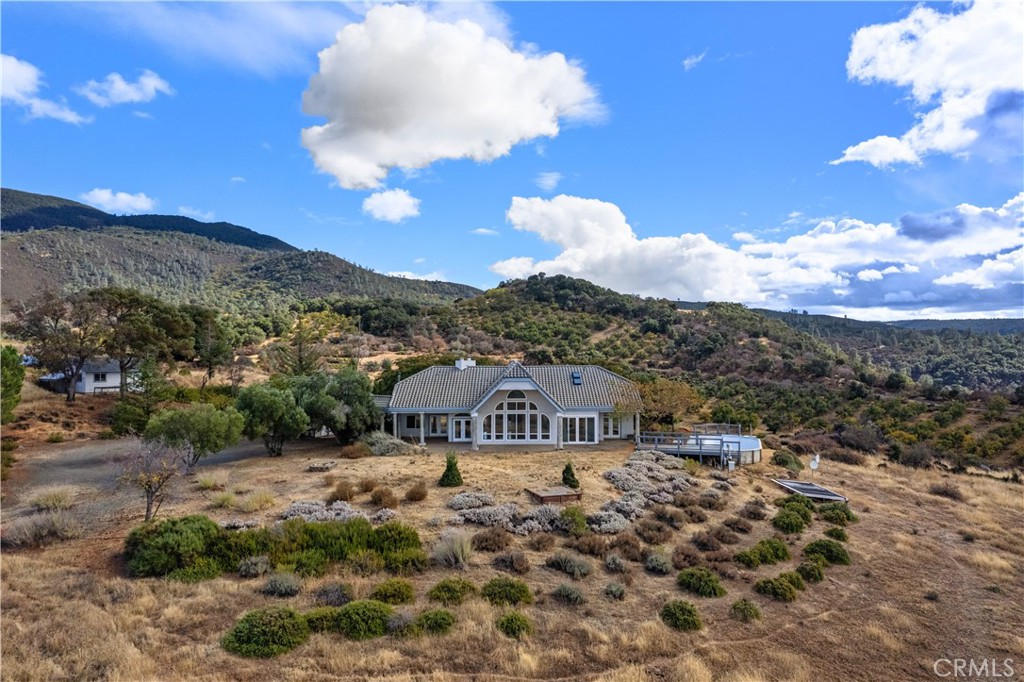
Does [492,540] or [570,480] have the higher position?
[570,480]

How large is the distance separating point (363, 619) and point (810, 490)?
2180 cm

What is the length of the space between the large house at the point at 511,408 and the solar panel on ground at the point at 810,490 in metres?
8.73

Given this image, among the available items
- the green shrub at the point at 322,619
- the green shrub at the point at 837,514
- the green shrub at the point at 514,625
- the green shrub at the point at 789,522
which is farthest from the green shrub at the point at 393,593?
the green shrub at the point at 837,514

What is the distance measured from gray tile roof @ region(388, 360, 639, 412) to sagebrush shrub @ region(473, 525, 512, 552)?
545 inches

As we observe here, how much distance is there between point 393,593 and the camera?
1434cm

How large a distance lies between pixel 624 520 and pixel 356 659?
37.4 feet

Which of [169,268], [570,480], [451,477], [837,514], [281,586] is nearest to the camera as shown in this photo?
[281,586]

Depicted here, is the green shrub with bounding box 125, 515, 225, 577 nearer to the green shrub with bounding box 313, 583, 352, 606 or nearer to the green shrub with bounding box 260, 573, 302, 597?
the green shrub with bounding box 260, 573, 302, 597

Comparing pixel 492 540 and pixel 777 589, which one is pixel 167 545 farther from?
pixel 777 589

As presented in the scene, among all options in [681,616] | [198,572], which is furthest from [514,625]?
[198,572]

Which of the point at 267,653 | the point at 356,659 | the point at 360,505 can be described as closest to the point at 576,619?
the point at 356,659

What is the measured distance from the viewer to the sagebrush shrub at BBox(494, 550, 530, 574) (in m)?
16.2

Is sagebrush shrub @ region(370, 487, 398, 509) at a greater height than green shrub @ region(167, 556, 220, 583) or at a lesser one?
greater

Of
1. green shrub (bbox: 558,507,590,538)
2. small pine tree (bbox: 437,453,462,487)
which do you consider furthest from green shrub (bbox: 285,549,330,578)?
green shrub (bbox: 558,507,590,538)
